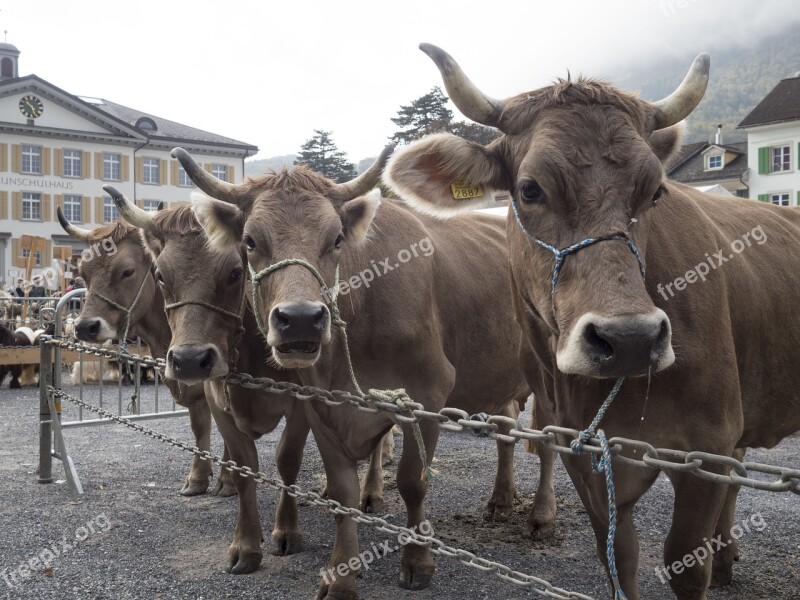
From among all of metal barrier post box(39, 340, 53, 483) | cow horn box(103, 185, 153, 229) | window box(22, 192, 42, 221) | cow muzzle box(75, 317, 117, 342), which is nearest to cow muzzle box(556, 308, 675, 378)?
→ cow horn box(103, 185, 153, 229)

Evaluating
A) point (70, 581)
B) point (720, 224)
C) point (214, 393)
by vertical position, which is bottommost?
point (70, 581)

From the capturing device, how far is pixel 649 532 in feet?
16.7

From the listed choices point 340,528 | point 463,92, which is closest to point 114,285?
point 340,528

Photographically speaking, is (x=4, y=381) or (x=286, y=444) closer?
(x=286, y=444)

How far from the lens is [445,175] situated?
3141 mm

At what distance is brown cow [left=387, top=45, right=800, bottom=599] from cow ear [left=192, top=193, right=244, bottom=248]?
1236 millimetres

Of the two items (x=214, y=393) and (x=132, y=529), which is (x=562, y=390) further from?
(x=132, y=529)

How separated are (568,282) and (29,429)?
9.58m

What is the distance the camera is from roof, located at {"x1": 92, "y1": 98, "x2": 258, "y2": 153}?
4953cm

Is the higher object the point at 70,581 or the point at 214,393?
the point at 214,393

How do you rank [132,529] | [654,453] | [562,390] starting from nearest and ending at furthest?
[654,453] < [562,390] < [132,529]

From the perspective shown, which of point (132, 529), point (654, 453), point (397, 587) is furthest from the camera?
point (132, 529)

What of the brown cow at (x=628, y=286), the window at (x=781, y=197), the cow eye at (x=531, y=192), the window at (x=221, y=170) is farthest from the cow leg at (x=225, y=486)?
the window at (x=221, y=170)

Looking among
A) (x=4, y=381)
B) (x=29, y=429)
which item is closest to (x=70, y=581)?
(x=29, y=429)
